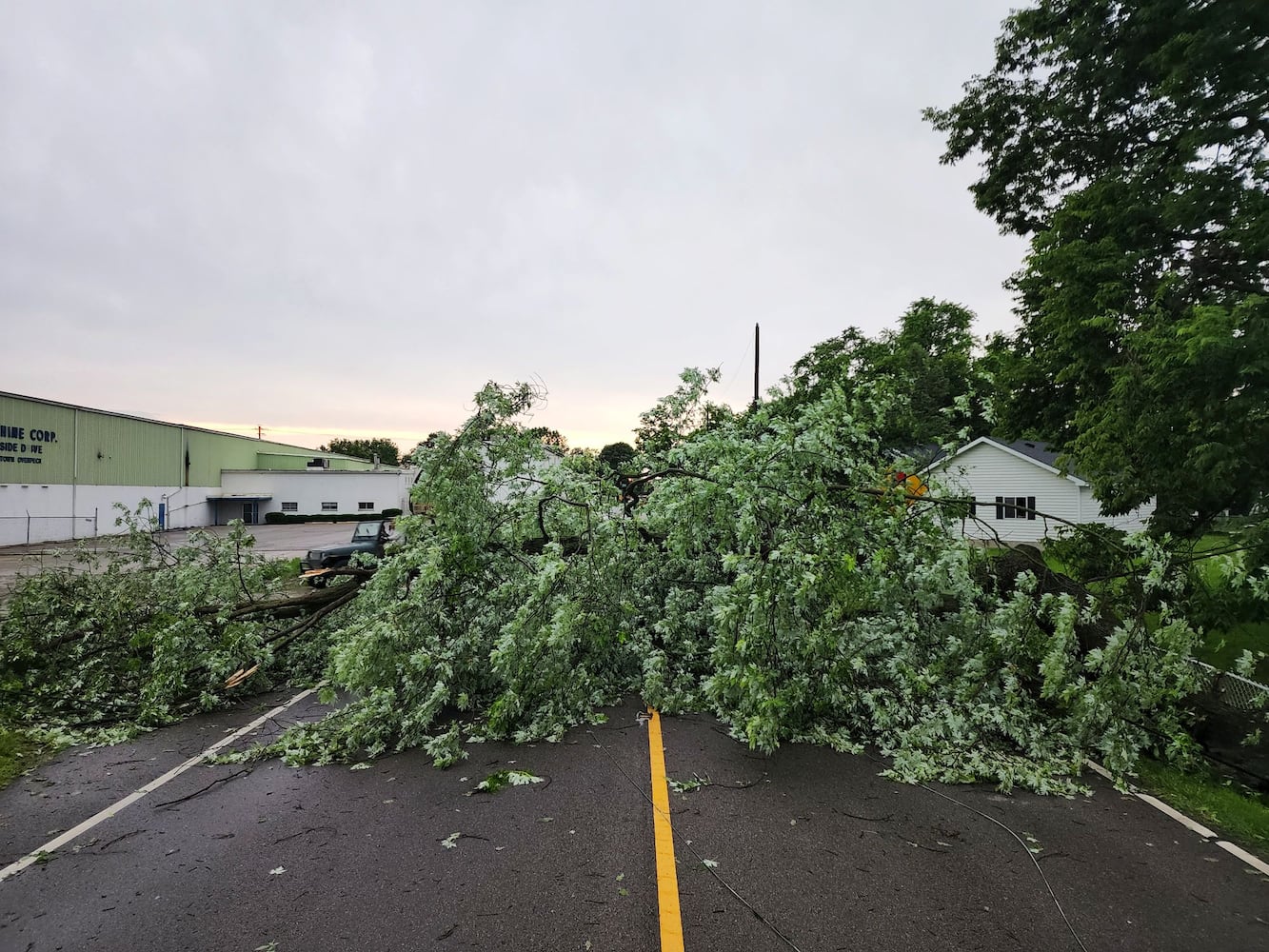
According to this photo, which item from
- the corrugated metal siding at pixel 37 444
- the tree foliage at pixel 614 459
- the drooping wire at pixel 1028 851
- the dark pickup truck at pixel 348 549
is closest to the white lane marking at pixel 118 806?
the tree foliage at pixel 614 459

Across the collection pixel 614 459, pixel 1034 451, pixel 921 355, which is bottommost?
pixel 614 459

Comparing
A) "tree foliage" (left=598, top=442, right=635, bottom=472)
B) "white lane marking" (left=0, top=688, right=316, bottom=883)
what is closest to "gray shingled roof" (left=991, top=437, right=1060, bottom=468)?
"tree foliage" (left=598, top=442, right=635, bottom=472)

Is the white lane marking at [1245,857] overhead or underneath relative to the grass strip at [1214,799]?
overhead

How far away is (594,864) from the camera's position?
3.46 metres

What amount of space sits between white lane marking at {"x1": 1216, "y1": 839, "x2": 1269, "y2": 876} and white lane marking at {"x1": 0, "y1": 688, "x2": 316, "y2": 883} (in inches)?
276

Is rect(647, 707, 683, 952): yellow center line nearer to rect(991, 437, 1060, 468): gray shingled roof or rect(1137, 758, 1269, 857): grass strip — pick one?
rect(1137, 758, 1269, 857): grass strip

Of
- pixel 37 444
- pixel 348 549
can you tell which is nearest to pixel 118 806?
pixel 348 549

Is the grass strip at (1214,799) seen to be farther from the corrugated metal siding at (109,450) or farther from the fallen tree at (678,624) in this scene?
the corrugated metal siding at (109,450)

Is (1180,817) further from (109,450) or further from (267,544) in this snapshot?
(109,450)

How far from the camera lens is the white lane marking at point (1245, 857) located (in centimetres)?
358

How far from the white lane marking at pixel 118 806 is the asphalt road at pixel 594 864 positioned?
0.09 m

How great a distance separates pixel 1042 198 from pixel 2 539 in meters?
38.2

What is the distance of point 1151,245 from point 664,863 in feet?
39.0

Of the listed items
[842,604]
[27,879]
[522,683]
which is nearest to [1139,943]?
[842,604]
